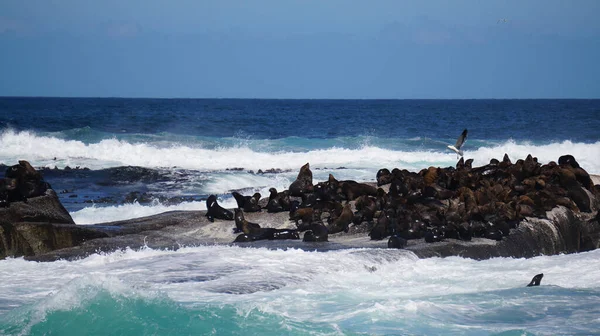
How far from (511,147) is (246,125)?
24.1 m

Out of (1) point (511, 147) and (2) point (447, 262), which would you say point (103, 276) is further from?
(1) point (511, 147)

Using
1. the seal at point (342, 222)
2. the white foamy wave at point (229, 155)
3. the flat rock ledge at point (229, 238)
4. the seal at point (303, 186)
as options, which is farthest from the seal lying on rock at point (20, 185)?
the white foamy wave at point (229, 155)

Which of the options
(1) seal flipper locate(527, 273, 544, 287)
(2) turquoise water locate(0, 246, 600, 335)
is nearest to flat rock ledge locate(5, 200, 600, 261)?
(2) turquoise water locate(0, 246, 600, 335)

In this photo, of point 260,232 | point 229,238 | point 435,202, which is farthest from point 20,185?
point 435,202

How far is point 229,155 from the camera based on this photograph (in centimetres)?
3956

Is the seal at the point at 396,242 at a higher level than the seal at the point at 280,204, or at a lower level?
lower

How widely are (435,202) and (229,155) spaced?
85.9 feet

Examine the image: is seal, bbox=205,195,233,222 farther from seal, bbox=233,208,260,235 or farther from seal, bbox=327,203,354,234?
seal, bbox=327,203,354,234

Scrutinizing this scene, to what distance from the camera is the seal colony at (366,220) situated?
12.5m

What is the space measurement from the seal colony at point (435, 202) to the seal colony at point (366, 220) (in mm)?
21

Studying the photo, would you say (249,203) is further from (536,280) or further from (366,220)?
(536,280)

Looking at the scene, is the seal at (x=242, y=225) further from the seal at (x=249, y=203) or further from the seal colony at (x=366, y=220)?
the seal at (x=249, y=203)

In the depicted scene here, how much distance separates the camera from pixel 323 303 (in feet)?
30.8

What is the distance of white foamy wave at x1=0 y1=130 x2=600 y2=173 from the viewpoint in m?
35.6
